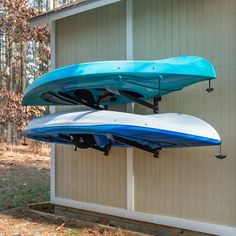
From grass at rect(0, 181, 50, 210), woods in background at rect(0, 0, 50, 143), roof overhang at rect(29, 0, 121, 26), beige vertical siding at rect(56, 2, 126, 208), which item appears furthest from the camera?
woods in background at rect(0, 0, 50, 143)

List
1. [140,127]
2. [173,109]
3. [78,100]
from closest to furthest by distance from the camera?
[140,127] < [173,109] < [78,100]

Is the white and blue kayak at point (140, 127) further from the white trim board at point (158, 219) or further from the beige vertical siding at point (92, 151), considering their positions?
the beige vertical siding at point (92, 151)

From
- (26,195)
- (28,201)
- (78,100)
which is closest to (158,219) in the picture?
(78,100)

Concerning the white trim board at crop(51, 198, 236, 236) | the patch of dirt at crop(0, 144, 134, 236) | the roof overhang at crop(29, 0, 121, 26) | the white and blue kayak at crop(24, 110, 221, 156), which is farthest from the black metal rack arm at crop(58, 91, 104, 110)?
the patch of dirt at crop(0, 144, 134, 236)

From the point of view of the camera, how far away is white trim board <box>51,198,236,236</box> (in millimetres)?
4792

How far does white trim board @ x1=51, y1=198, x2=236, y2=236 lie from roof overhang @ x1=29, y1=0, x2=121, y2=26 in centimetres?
288

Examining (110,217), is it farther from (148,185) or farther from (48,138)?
(48,138)

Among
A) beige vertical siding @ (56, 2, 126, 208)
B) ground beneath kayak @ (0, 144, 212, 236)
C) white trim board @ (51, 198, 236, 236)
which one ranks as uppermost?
beige vertical siding @ (56, 2, 126, 208)

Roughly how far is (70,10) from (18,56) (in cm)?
1065

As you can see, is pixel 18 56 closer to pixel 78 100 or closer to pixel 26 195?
pixel 26 195

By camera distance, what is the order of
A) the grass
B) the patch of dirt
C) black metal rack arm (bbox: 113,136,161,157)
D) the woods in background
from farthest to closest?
the woods in background < the grass < the patch of dirt < black metal rack arm (bbox: 113,136,161,157)

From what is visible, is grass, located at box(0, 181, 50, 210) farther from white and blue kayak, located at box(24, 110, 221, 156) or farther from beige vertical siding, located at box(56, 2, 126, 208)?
white and blue kayak, located at box(24, 110, 221, 156)

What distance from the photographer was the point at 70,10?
20.7 ft

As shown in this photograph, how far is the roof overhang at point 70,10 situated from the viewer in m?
5.86
